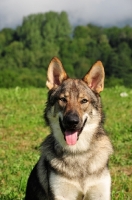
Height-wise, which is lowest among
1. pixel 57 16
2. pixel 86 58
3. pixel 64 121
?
pixel 86 58

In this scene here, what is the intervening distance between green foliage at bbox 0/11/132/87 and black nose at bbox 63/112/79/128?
45748mm

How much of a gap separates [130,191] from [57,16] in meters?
114

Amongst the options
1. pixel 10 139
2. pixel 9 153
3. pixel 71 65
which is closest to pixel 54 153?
pixel 9 153

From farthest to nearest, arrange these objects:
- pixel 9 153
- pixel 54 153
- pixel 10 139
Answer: pixel 10 139 → pixel 9 153 → pixel 54 153

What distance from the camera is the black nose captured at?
563 centimetres

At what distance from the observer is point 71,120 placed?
5.62 m

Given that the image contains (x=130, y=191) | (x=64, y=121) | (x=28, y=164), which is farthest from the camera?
(x=28, y=164)

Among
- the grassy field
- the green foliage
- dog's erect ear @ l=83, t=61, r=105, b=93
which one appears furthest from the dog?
the green foliage

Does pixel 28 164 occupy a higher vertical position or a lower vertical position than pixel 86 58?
higher

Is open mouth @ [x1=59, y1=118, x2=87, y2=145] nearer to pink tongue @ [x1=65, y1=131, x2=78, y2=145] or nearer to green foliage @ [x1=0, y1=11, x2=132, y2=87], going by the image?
pink tongue @ [x1=65, y1=131, x2=78, y2=145]

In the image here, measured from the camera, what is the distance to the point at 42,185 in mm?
5996

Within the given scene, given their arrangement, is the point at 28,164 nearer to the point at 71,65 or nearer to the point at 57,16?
the point at 71,65

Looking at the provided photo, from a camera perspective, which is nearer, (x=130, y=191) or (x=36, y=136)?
(x=130, y=191)

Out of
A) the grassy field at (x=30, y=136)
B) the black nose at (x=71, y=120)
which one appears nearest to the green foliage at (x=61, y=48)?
the grassy field at (x=30, y=136)
